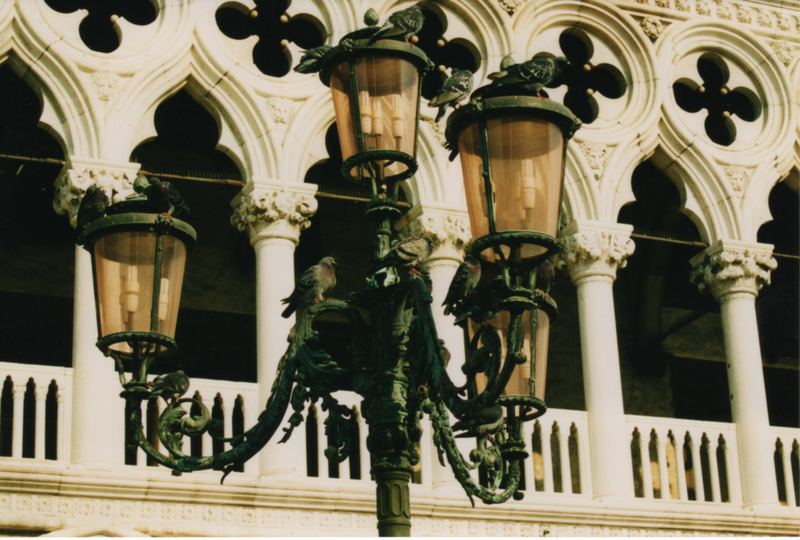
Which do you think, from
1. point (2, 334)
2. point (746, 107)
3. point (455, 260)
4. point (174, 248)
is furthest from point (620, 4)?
point (174, 248)

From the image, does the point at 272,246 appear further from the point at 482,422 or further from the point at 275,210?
the point at 482,422

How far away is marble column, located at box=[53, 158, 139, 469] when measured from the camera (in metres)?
12.2

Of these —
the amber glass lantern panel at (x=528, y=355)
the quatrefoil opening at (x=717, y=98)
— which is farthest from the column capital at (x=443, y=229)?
the amber glass lantern panel at (x=528, y=355)

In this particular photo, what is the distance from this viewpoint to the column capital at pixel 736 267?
14641 mm

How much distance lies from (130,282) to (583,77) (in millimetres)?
7873

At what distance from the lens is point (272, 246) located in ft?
43.6

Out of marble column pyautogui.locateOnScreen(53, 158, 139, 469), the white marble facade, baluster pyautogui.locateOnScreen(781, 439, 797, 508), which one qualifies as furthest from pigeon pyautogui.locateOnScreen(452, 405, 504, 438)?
baluster pyautogui.locateOnScreen(781, 439, 797, 508)

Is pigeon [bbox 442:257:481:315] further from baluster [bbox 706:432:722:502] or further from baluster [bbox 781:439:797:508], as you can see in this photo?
baluster [bbox 781:439:797:508]

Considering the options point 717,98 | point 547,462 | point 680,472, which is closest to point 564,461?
point 547,462

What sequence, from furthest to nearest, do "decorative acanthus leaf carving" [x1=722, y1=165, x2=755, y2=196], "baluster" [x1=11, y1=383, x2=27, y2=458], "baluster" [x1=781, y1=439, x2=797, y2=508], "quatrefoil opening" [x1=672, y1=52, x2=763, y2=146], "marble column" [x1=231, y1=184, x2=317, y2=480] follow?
"quatrefoil opening" [x1=672, y1=52, x2=763, y2=146] → "decorative acanthus leaf carving" [x1=722, y1=165, x2=755, y2=196] → "baluster" [x1=781, y1=439, x2=797, y2=508] → "marble column" [x1=231, y1=184, x2=317, y2=480] → "baluster" [x1=11, y1=383, x2=27, y2=458]

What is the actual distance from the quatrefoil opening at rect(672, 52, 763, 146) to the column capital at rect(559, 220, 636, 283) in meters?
1.56

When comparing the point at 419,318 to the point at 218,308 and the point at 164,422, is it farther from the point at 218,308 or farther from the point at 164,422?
the point at 218,308

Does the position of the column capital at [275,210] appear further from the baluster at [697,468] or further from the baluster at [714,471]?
the baluster at [714,471]

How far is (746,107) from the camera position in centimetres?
1555
